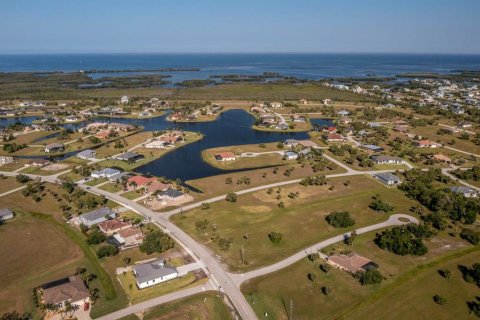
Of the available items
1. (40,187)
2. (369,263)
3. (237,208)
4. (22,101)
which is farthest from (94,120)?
(369,263)

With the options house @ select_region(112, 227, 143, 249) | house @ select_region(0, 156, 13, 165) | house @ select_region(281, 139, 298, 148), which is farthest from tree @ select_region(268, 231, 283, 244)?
house @ select_region(0, 156, 13, 165)

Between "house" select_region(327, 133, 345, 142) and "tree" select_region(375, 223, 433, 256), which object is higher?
"tree" select_region(375, 223, 433, 256)

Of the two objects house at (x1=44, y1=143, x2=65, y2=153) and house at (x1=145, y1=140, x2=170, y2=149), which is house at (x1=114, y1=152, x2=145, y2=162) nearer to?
house at (x1=145, y1=140, x2=170, y2=149)

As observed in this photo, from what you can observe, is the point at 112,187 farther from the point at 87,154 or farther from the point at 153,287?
the point at 153,287

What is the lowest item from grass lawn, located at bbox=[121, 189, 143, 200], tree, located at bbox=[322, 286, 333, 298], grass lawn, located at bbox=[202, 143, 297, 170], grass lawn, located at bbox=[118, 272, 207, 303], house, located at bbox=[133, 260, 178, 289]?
grass lawn, located at bbox=[202, 143, 297, 170]

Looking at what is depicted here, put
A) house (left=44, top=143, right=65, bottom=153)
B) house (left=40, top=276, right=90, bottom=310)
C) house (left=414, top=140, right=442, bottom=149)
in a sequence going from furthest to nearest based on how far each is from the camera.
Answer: house (left=414, top=140, right=442, bottom=149) < house (left=44, top=143, right=65, bottom=153) < house (left=40, top=276, right=90, bottom=310)

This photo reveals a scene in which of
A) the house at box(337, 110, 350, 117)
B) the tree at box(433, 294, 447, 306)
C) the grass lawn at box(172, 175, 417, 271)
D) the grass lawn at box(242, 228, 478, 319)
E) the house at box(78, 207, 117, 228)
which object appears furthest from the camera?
the house at box(337, 110, 350, 117)

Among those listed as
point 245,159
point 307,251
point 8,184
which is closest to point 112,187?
point 8,184
